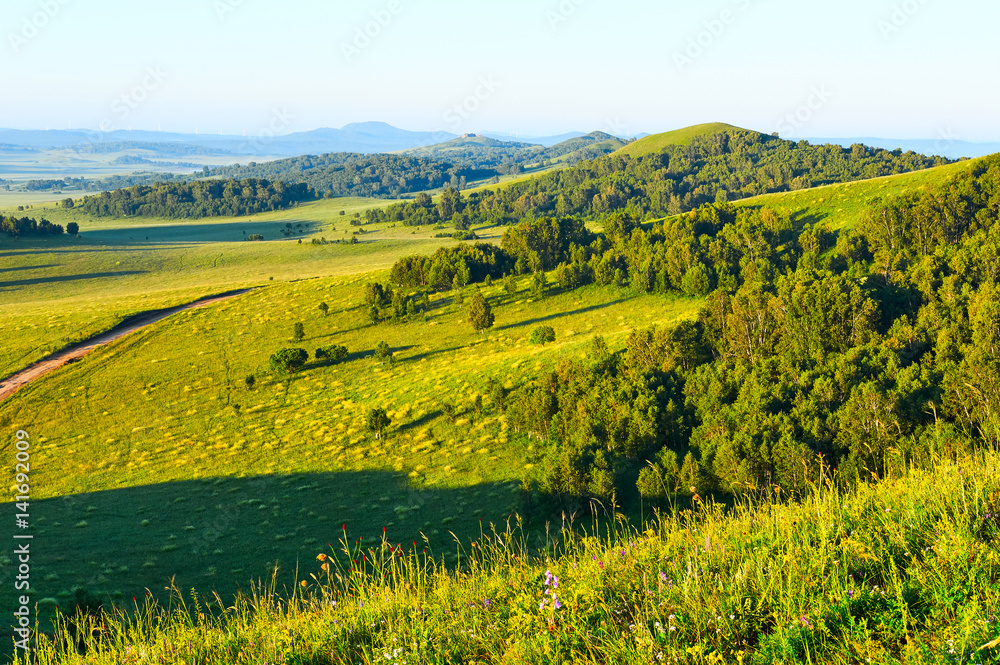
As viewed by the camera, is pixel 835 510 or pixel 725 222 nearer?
pixel 835 510

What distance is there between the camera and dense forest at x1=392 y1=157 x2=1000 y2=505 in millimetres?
32031

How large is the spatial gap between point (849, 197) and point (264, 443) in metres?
95.6

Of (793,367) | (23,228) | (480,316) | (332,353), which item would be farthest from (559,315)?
(23,228)

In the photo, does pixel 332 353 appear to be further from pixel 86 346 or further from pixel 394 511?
pixel 394 511

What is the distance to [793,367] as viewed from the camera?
141 feet

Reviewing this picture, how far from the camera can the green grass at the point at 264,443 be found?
2872 cm

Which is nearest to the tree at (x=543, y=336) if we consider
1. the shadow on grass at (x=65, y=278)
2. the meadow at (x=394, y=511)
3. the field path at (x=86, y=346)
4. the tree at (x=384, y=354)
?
the meadow at (x=394, y=511)

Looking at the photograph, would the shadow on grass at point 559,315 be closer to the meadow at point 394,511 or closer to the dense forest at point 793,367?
the meadow at point 394,511

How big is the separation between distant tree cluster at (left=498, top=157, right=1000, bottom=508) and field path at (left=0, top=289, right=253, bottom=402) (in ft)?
160

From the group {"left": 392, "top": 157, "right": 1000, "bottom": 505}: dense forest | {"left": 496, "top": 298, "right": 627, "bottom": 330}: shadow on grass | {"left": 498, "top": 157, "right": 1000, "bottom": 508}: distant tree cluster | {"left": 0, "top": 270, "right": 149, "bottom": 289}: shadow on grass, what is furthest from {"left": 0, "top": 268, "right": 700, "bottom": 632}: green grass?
{"left": 0, "top": 270, "right": 149, "bottom": 289}: shadow on grass

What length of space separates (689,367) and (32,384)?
204 feet

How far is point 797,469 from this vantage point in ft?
94.9

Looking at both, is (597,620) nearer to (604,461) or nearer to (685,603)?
(685,603)

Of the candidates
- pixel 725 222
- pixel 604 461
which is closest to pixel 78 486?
pixel 604 461
